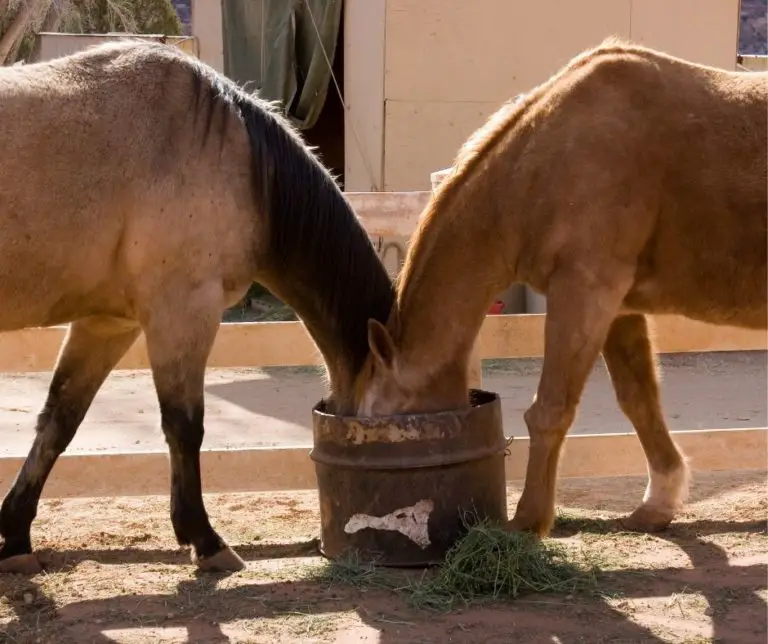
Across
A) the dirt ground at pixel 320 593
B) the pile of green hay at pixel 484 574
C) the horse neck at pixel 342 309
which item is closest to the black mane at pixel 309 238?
the horse neck at pixel 342 309

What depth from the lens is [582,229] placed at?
3.61m

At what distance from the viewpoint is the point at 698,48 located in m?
9.11

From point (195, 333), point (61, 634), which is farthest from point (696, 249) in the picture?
point (61, 634)

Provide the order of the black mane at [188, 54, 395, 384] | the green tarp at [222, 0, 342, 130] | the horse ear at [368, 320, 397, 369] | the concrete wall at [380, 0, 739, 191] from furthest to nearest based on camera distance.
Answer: the green tarp at [222, 0, 342, 130] → the concrete wall at [380, 0, 739, 191] → the black mane at [188, 54, 395, 384] → the horse ear at [368, 320, 397, 369]

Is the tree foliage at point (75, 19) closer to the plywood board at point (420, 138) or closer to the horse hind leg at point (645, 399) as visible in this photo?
the plywood board at point (420, 138)

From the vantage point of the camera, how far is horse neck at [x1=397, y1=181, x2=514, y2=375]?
12.5 ft

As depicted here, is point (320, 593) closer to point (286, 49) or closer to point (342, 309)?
point (342, 309)

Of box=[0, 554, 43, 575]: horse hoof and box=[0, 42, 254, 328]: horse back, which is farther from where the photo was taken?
box=[0, 554, 43, 575]: horse hoof

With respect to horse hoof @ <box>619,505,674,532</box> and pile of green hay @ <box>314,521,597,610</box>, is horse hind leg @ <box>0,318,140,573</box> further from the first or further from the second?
horse hoof @ <box>619,505,674,532</box>

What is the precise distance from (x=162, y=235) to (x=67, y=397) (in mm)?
898

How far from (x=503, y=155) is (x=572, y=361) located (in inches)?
31.2

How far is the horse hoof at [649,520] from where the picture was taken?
4.24m

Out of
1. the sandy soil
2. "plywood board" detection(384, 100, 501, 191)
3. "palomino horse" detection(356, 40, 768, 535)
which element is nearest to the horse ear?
"palomino horse" detection(356, 40, 768, 535)

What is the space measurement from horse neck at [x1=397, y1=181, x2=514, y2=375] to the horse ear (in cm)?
6
